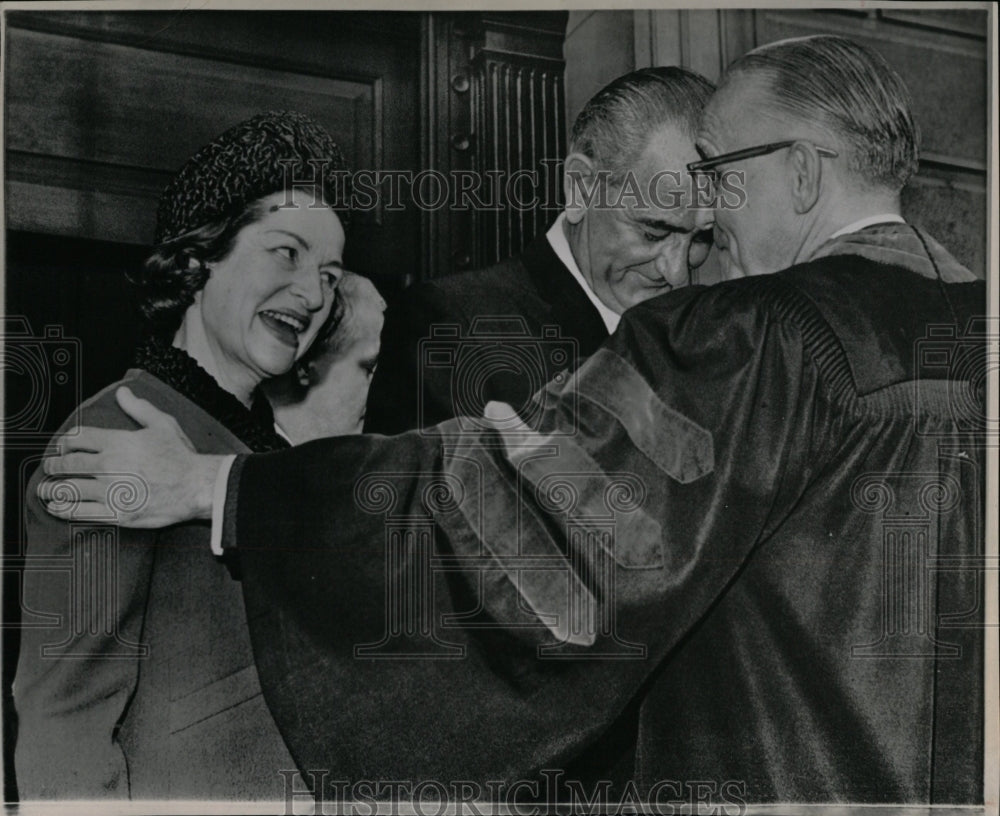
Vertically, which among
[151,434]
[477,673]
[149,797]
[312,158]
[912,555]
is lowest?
[149,797]

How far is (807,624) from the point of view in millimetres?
5172

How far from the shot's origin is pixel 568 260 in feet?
18.2

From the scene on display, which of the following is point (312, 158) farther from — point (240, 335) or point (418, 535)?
point (418, 535)

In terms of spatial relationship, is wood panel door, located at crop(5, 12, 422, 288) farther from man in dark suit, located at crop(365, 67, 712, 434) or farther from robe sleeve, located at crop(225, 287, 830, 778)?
robe sleeve, located at crop(225, 287, 830, 778)

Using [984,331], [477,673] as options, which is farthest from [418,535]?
[984,331]

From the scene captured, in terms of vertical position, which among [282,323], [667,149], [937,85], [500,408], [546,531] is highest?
[937,85]

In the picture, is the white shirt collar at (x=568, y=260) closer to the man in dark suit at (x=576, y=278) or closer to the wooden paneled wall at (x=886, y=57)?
the man in dark suit at (x=576, y=278)

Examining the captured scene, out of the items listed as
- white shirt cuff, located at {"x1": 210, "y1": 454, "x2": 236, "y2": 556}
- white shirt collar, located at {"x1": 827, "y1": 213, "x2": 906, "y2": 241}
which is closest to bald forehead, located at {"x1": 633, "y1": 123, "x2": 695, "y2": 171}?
white shirt collar, located at {"x1": 827, "y1": 213, "x2": 906, "y2": 241}

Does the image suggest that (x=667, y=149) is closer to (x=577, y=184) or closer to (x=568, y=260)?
(x=577, y=184)

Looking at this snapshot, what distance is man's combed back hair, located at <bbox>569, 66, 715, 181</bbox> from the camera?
18.1 feet

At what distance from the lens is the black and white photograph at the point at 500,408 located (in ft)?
16.9

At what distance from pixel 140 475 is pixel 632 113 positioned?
1.99m

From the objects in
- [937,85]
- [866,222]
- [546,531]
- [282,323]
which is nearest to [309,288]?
[282,323]

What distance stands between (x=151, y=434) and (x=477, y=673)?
50.5 inches
